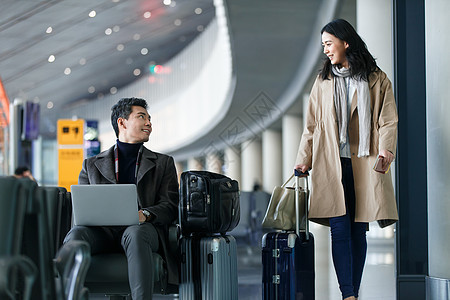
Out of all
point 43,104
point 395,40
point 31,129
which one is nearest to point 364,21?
point 395,40

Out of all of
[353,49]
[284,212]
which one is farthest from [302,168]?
[353,49]

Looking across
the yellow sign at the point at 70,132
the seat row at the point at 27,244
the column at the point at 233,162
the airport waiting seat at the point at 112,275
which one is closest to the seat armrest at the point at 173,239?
the airport waiting seat at the point at 112,275

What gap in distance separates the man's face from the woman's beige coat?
0.99m

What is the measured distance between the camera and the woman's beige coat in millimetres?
3734

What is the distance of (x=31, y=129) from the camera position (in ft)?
60.0

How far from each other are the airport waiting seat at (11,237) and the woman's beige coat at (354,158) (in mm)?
2366

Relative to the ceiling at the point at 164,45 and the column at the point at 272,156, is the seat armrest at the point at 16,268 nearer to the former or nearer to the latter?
the ceiling at the point at 164,45

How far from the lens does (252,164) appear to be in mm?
33656

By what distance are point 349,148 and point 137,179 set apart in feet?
4.27

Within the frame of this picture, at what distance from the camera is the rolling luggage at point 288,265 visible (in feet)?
12.5

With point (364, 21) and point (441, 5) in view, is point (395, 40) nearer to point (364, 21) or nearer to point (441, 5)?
point (441, 5)

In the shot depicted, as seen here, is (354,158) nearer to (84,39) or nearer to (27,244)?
(27,244)

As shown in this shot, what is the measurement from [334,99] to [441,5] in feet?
3.54

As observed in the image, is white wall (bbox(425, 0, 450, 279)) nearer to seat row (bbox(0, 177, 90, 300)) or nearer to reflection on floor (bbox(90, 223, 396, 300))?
reflection on floor (bbox(90, 223, 396, 300))
